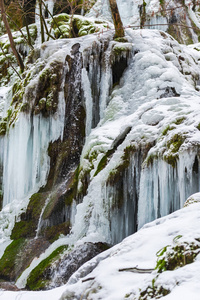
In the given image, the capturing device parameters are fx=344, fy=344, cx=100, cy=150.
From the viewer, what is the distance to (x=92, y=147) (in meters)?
6.51

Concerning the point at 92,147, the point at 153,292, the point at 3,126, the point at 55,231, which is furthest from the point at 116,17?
the point at 153,292

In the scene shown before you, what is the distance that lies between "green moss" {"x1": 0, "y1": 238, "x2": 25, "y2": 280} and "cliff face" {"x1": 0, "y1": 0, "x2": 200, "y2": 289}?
23mm

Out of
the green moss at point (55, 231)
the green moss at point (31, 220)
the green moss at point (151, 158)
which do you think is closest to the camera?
the green moss at point (151, 158)

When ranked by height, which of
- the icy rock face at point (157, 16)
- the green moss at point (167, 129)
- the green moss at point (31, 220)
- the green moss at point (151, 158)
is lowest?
the green moss at point (31, 220)

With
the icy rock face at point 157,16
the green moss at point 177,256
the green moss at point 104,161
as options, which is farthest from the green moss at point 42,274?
the icy rock face at point 157,16

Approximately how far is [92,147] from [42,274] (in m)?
2.45

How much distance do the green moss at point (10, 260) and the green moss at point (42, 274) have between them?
0.78 m

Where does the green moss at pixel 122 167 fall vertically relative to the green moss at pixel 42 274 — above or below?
above

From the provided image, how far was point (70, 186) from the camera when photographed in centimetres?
681

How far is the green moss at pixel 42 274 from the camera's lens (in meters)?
5.03

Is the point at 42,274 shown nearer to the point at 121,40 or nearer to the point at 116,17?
the point at 121,40

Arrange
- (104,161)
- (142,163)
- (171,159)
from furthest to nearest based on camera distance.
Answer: (104,161)
(142,163)
(171,159)

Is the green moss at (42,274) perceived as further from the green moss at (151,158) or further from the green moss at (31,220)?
the green moss at (151,158)

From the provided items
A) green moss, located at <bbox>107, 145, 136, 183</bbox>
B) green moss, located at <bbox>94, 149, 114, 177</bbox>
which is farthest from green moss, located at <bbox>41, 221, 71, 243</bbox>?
green moss, located at <bbox>107, 145, 136, 183</bbox>
